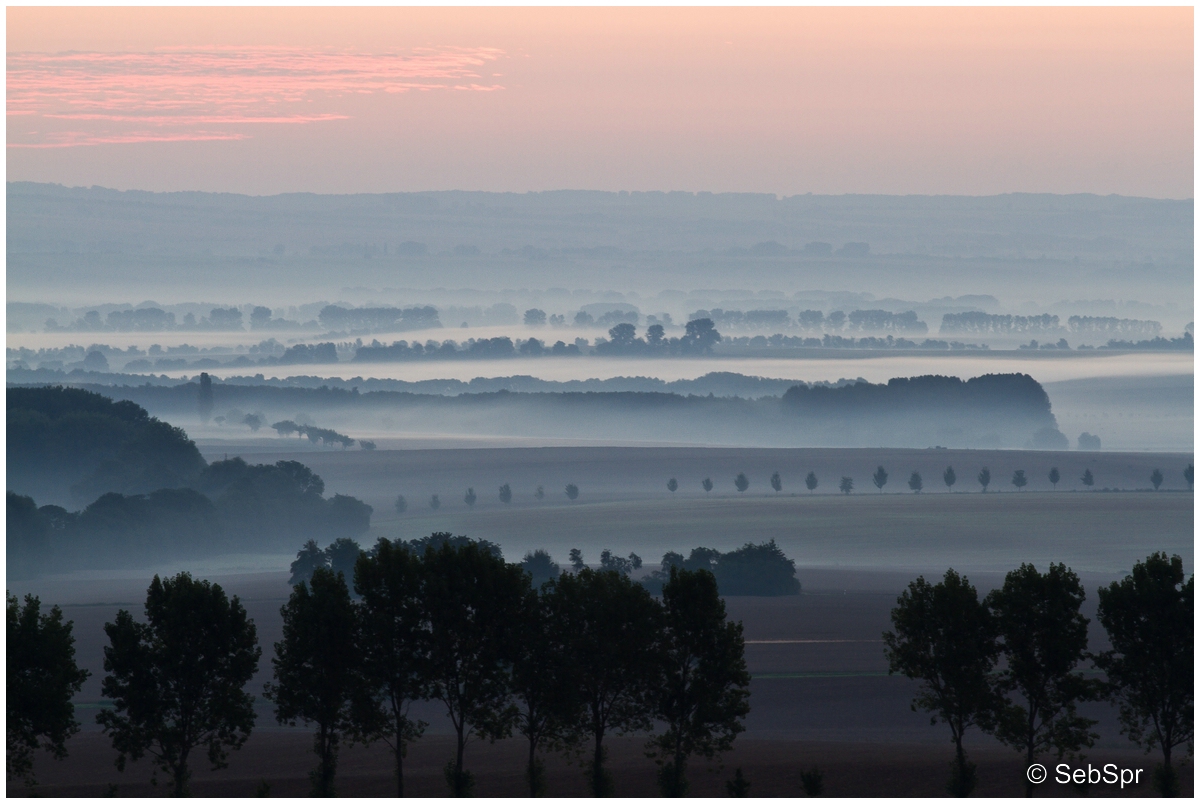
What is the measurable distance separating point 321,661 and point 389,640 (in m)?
3.62

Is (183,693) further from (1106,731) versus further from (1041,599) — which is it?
(1106,731)

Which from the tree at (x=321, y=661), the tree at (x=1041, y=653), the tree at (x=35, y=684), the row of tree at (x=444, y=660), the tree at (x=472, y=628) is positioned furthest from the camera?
the tree at (x=472, y=628)

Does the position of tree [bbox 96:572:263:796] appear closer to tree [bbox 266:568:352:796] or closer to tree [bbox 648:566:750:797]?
tree [bbox 266:568:352:796]

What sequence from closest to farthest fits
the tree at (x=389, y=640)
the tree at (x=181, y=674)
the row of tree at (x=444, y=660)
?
the tree at (x=181, y=674), the row of tree at (x=444, y=660), the tree at (x=389, y=640)

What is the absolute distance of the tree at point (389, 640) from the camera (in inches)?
2842

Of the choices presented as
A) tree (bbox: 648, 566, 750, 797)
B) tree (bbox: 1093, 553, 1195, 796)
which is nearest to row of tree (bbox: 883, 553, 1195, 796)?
tree (bbox: 1093, 553, 1195, 796)

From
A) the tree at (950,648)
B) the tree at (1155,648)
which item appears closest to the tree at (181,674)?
the tree at (950,648)

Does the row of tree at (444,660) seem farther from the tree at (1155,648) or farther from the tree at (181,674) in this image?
the tree at (1155,648)

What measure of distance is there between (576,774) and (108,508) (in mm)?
141871

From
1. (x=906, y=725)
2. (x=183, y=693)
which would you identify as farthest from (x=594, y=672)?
(x=906, y=725)

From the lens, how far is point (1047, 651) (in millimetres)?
72062

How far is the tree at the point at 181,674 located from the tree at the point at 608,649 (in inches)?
639

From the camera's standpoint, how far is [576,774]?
72.8 m

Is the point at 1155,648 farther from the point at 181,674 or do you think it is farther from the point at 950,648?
the point at 181,674
